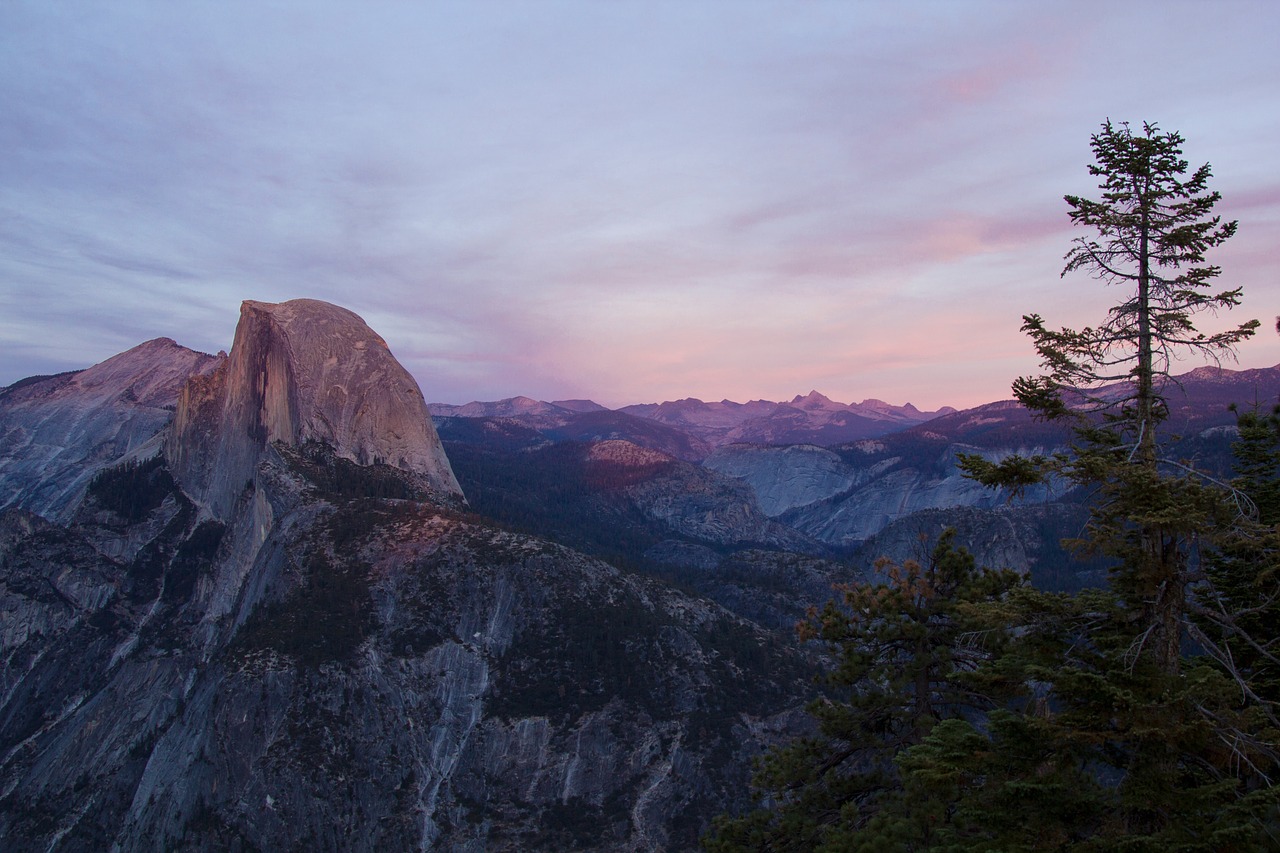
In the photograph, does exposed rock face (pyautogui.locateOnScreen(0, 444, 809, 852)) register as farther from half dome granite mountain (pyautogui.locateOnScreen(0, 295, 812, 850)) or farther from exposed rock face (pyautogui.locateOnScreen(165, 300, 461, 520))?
exposed rock face (pyautogui.locateOnScreen(165, 300, 461, 520))

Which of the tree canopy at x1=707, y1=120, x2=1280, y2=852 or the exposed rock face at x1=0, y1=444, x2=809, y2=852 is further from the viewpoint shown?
the exposed rock face at x1=0, y1=444, x2=809, y2=852

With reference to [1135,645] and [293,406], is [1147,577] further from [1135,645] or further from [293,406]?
[293,406]

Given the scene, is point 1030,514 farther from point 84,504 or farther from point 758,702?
point 84,504

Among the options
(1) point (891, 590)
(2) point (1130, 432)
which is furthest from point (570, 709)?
(2) point (1130, 432)

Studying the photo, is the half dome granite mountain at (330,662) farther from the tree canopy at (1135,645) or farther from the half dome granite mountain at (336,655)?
the tree canopy at (1135,645)

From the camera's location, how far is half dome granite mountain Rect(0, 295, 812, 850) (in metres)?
74.0

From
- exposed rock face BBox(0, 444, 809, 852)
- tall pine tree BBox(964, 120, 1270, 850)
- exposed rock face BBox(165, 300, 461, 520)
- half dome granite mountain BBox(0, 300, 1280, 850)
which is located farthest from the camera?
exposed rock face BBox(165, 300, 461, 520)

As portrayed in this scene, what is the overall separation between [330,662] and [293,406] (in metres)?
59.8

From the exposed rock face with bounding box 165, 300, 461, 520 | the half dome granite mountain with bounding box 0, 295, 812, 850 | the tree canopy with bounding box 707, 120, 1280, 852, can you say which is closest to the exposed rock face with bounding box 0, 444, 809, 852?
the half dome granite mountain with bounding box 0, 295, 812, 850

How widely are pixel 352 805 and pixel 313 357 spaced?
86486mm

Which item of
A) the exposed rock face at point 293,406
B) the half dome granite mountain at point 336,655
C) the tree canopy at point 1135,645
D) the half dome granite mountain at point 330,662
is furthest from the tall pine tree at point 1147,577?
the exposed rock face at point 293,406

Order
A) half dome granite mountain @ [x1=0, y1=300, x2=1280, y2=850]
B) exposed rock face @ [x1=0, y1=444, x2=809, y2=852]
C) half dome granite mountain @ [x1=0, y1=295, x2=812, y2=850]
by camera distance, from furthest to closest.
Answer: half dome granite mountain @ [x1=0, y1=300, x2=1280, y2=850]
half dome granite mountain @ [x1=0, y1=295, x2=812, y2=850]
exposed rock face @ [x1=0, y1=444, x2=809, y2=852]

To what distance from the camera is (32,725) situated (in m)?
111

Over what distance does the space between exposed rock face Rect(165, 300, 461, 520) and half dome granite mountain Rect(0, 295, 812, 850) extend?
509 mm
